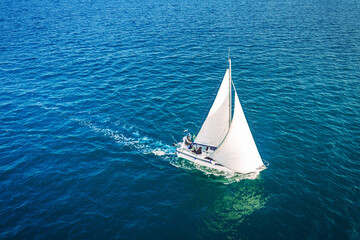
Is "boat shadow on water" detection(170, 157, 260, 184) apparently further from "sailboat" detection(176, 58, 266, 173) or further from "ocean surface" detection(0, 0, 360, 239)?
"sailboat" detection(176, 58, 266, 173)

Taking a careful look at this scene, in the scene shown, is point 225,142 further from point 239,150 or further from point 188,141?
point 188,141

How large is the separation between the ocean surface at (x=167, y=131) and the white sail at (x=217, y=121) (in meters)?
4.64

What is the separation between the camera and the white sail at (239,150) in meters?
29.5

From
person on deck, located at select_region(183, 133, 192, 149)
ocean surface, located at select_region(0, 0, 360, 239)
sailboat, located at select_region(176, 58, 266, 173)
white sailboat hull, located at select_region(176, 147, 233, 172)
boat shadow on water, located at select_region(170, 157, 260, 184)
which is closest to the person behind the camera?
ocean surface, located at select_region(0, 0, 360, 239)

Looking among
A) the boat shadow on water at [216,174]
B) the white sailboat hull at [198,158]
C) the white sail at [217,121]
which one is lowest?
the boat shadow on water at [216,174]

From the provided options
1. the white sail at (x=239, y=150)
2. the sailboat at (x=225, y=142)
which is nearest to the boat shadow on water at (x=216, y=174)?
the sailboat at (x=225, y=142)

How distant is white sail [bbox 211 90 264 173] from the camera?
29506 mm

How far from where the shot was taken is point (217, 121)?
32125mm

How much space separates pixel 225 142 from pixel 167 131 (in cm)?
1346

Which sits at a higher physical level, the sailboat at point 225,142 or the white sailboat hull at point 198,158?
the sailboat at point 225,142

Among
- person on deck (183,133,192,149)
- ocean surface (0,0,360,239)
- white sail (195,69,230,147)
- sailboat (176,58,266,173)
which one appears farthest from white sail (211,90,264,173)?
person on deck (183,133,192,149)

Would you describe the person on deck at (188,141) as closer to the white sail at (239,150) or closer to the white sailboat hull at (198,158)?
the white sailboat hull at (198,158)

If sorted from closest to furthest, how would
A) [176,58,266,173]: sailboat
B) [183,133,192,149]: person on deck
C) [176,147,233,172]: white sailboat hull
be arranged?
[176,58,266,173]: sailboat → [176,147,233,172]: white sailboat hull → [183,133,192,149]: person on deck

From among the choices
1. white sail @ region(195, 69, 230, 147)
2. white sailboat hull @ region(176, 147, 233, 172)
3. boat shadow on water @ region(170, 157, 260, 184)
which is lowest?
boat shadow on water @ region(170, 157, 260, 184)
